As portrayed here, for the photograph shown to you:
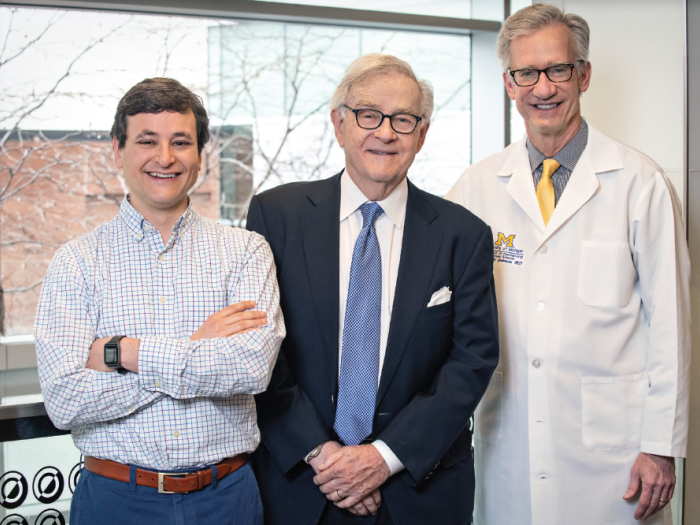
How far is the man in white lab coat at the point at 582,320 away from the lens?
195cm

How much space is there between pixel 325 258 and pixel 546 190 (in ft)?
2.56

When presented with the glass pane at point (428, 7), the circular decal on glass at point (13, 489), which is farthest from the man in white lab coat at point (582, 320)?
the glass pane at point (428, 7)

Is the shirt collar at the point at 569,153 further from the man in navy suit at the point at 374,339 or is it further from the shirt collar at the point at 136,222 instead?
the shirt collar at the point at 136,222

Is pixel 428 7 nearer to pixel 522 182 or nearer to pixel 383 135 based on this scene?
pixel 522 182

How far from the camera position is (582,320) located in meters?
1.99

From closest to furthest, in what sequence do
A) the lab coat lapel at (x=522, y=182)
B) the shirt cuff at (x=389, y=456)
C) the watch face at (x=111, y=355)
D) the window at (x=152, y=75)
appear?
1. the watch face at (x=111, y=355)
2. the shirt cuff at (x=389, y=456)
3. the lab coat lapel at (x=522, y=182)
4. the window at (x=152, y=75)

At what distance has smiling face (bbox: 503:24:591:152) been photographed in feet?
6.72

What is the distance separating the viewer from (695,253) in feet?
8.59

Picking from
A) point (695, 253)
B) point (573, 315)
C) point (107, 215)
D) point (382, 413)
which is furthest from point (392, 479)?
point (107, 215)

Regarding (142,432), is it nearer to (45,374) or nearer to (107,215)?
(45,374)

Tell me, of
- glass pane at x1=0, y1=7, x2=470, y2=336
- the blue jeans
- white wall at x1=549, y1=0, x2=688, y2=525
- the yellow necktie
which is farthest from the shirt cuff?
glass pane at x1=0, y1=7, x2=470, y2=336

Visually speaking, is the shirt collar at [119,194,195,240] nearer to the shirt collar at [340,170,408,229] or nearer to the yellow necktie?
the shirt collar at [340,170,408,229]

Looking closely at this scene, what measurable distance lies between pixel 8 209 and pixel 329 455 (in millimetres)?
4157

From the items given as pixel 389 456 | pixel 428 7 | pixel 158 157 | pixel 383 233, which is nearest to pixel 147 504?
pixel 389 456
